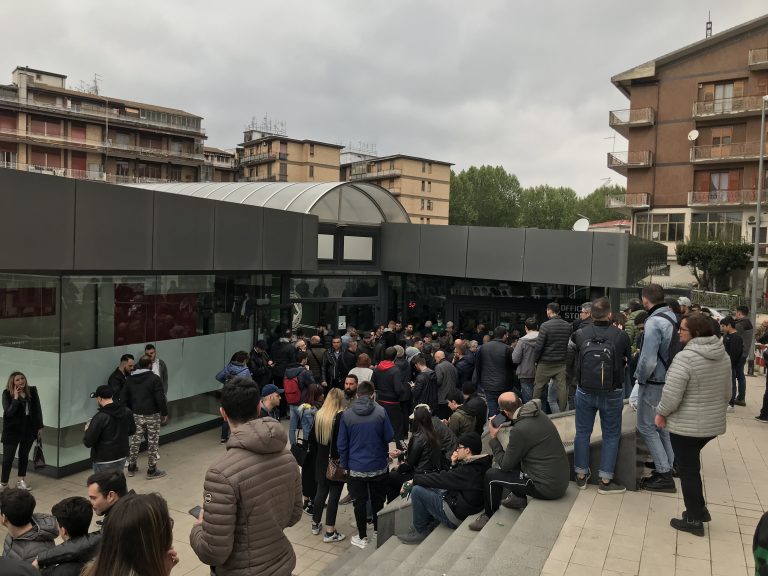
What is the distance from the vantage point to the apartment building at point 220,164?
261 feet

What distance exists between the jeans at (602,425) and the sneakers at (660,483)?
371 mm

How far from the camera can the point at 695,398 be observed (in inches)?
184

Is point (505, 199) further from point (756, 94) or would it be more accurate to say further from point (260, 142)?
point (756, 94)

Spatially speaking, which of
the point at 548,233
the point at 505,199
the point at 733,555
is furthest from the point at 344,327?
the point at 505,199

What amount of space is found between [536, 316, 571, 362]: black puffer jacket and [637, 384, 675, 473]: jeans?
2.32 meters

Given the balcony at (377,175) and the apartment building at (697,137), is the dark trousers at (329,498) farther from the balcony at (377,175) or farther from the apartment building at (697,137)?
the balcony at (377,175)

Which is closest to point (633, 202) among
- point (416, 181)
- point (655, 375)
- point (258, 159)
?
point (416, 181)

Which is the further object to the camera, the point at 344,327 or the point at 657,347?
the point at 344,327

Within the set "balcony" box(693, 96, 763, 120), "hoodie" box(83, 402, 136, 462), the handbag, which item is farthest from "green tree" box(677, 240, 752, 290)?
the handbag

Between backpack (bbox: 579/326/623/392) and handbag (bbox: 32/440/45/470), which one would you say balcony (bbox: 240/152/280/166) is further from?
backpack (bbox: 579/326/623/392)

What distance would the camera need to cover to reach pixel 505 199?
8256 centimetres

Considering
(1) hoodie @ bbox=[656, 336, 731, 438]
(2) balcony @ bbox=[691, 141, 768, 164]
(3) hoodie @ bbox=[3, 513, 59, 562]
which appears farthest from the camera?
(2) balcony @ bbox=[691, 141, 768, 164]

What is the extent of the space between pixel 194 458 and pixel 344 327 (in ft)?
27.0

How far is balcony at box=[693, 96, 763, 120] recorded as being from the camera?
41875mm
